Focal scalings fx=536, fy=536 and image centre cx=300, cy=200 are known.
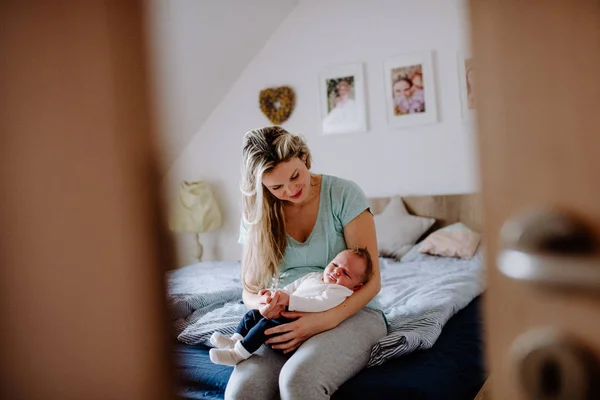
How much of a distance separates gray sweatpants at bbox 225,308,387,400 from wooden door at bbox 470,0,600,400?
3.45 ft

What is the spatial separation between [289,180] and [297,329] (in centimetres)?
49

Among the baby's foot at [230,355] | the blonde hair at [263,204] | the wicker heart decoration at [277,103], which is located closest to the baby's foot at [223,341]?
the baby's foot at [230,355]

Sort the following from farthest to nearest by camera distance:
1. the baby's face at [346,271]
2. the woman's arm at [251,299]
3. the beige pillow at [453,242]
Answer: the beige pillow at [453,242]
the woman's arm at [251,299]
the baby's face at [346,271]

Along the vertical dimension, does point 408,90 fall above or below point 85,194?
above

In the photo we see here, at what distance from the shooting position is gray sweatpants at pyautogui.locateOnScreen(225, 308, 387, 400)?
1.39 meters

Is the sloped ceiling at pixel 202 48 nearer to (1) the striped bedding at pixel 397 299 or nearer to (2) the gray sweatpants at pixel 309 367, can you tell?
(1) the striped bedding at pixel 397 299

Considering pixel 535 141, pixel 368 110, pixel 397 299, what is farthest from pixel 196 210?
pixel 535 141

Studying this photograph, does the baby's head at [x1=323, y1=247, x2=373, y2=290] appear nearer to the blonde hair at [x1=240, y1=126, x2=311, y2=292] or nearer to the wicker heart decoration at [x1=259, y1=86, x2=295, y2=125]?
the blonde hair at [x1=240, y1=126, x2=311, y2=292]

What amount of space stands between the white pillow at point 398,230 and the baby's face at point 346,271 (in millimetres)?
1810

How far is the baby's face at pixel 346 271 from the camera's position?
167cm

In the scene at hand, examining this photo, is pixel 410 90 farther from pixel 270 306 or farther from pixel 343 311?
pixel 270 306

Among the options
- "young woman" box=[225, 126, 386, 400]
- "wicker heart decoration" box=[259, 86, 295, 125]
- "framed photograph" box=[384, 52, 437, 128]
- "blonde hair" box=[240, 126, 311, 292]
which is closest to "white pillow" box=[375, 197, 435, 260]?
"framed photograph" box=[384, 52, 437, 128]

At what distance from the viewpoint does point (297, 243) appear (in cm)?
185

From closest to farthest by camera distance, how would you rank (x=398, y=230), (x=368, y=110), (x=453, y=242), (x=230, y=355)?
(x=230, y=355) < (x=453, y=242) < (x=398, y=230) < (x=368, y=110)
